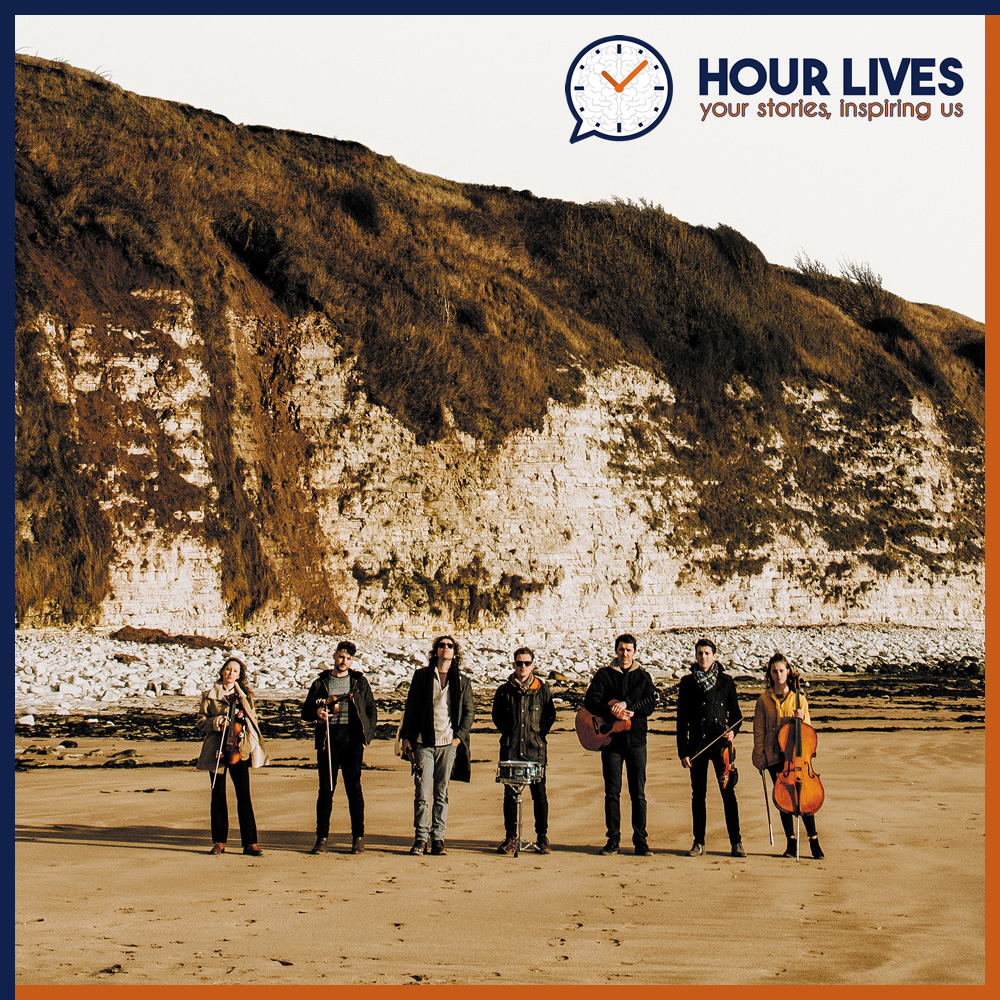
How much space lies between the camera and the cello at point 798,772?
8977 millimetres

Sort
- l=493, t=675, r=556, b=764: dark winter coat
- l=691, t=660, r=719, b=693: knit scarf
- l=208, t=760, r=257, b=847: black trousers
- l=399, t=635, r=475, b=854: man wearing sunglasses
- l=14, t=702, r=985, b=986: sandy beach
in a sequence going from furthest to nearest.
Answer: l=691, t=660, r=719, b=693: knit scarf < l=493, t=675, r=556, b=764: dark winter coat < l=399, t=635, r=475, b=854: man wearing sunglasses < l=208, t=760, r=257, b=847: black trousers < l=14, t=702, r=985, b=986: sandy beach

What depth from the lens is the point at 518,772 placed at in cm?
903

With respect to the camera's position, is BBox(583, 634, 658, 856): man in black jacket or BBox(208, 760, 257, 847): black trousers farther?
BBox(583, 634, 658, 856): man in black jacket

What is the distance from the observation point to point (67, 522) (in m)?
28.5

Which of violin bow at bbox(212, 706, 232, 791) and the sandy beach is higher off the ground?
violin bow at bbox(212, 706, 232, 791)

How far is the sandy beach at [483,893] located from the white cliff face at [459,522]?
18.2 m

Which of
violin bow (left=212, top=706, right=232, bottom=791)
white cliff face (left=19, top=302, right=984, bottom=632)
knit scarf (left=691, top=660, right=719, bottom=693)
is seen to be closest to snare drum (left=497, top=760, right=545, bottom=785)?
knit scarf (left=691, top=660, right=719, bottom=693)

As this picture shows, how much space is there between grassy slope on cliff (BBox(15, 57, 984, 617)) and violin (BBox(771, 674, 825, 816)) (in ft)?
73.4

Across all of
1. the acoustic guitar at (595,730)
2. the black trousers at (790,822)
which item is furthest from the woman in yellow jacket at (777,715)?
the acoustic guitar at (595,730)

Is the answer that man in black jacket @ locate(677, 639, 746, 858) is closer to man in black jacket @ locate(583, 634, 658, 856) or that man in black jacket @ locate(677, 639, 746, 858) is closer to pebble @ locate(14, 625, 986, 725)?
man in black jacket @ locate(583, 634, 658, 856)

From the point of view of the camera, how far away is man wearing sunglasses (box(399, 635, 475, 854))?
29.8 feet

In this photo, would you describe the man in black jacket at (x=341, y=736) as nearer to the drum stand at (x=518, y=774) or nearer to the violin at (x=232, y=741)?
the violin at (x=232, y=741)

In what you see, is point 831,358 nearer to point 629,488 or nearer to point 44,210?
point 629,488

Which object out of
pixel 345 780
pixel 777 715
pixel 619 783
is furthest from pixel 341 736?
pixel 777 715
